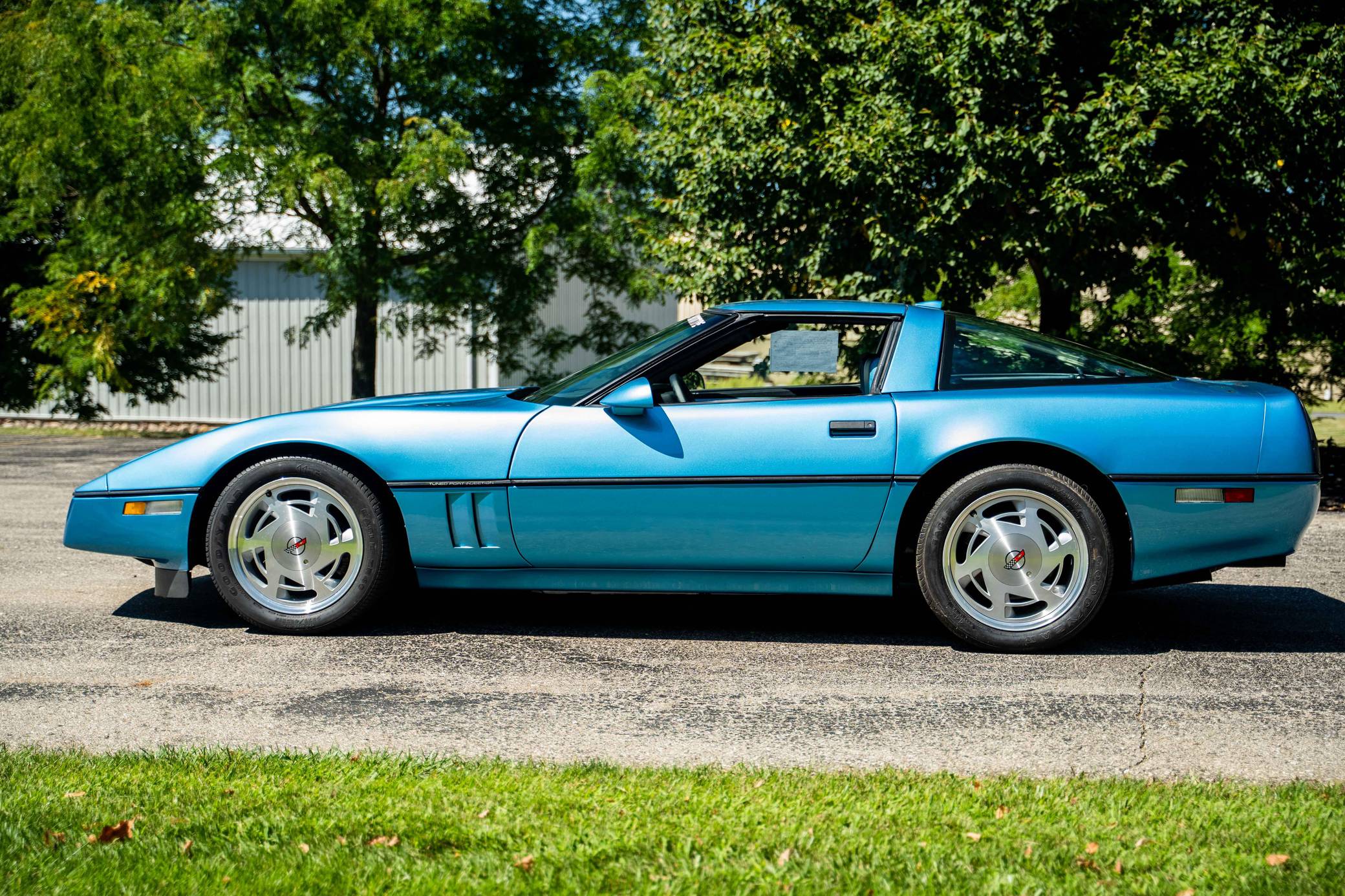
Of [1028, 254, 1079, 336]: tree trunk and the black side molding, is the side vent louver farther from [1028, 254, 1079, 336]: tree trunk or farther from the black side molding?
[1028, 254, 1079, 336]: tree trunk

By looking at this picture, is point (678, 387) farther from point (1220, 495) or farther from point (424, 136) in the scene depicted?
point (424, 136)

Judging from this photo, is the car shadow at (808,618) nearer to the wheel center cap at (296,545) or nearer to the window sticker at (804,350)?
the wheel center cap at (296,545)

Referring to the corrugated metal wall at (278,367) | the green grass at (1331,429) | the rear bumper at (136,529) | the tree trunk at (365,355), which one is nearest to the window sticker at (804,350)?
the rear bumper at (136,529)

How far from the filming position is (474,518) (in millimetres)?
4684

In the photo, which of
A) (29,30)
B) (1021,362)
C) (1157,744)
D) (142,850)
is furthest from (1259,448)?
(29,30)

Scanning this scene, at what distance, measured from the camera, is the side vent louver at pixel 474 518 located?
4.66m

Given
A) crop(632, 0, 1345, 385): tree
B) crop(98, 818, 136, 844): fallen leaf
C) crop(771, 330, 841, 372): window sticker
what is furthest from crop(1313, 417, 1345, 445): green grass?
crop(98, 818, 136, 844): fallen leaf

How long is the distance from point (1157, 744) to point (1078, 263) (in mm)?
7134

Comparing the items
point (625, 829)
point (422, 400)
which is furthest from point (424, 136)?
point (625, 829)

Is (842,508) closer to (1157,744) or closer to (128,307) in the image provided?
(1157,744)

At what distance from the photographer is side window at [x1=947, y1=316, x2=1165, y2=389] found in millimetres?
4750

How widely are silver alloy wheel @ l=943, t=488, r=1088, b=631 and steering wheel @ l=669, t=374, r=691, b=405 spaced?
46.3 inches

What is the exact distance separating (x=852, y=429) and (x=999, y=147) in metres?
4.81

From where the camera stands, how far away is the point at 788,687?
4137 millimetres
